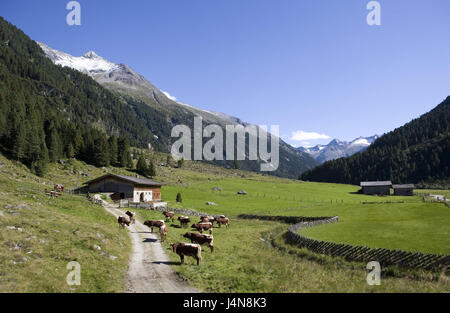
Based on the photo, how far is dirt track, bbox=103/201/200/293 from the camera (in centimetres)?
1434

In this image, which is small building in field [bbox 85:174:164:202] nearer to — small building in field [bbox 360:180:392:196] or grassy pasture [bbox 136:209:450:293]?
grassy pasture [bbox 136:209:450:293]

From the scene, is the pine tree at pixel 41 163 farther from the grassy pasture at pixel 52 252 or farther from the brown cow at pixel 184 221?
the brown cow at pixel 184 221

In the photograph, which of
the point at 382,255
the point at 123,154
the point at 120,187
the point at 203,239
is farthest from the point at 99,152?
the point at 382,255

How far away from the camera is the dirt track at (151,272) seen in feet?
47.0

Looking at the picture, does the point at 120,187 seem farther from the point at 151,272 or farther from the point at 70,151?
the point at 151,272

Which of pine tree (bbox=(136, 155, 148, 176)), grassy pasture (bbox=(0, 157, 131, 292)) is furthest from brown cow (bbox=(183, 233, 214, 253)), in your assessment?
pine tree (bbox=(136, 155, 148, 176))

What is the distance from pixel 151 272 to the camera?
55.7ft

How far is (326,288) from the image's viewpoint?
14609 millimetres

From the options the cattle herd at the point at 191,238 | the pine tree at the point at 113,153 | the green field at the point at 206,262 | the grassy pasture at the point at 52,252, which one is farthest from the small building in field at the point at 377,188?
the grassy pasture at the point at 52,252

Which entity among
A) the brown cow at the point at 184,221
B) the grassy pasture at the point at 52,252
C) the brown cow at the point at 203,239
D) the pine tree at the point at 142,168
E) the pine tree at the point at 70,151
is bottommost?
the brown cow at the point at 184,221

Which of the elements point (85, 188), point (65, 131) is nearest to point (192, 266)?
point (85, 188)

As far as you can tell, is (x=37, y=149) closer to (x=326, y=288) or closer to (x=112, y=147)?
(x=112, y=147)
